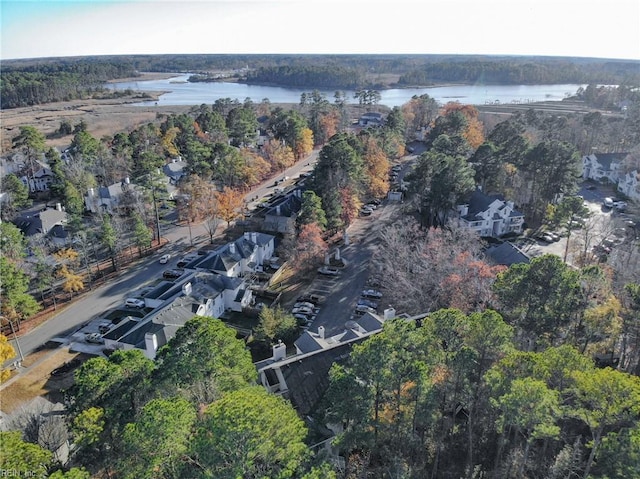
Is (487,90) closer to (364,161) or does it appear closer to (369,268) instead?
(364,161)

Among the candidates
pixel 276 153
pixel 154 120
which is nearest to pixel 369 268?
pixel 276 153

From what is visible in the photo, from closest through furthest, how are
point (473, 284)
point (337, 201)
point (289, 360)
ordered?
point (289, 360) < point (473, 284) < point (337, 201)

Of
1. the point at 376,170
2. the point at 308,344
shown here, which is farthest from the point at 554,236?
the point at 308,344

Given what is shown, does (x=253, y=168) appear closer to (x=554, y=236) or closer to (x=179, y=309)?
(x=179, y=309)

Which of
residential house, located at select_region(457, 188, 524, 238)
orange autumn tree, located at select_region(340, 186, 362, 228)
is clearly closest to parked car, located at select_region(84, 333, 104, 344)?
orange autumn tree, located at select_region(340, 186, 362, 228)

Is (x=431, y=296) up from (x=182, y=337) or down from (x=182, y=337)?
down

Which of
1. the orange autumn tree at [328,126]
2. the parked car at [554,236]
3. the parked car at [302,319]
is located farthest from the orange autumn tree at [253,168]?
the parked car at [554,236]

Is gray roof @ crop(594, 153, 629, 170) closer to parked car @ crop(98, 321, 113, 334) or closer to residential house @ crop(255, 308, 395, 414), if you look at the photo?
residential house @ crop(255, 308, 395, 414)

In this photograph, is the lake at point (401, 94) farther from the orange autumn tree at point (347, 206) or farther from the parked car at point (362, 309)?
the parked car at point (362, 309)
